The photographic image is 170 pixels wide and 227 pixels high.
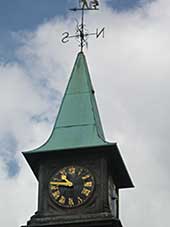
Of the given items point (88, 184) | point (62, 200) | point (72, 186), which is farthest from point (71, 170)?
point (62, 200)

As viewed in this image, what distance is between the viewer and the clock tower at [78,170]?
56188 mm

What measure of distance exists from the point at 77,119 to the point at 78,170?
348 cm

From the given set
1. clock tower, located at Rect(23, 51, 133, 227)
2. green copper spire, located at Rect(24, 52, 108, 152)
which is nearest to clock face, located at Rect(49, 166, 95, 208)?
clock tower, located at Rect(23, 51, 133, 227)

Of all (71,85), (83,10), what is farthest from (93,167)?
(83,10)

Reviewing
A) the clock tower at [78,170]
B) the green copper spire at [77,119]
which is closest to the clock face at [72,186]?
the clock tower at [78,170]

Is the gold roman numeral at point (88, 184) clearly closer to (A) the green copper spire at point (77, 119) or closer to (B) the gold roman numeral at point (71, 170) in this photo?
(B) the gold roman numeral at point (71, 170)

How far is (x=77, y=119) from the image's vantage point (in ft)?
195

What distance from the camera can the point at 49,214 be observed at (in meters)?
56.6

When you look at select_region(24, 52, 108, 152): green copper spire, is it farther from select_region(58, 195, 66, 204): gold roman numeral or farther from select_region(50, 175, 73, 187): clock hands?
select_region(58, 195, 66, 204): gold roman numeral

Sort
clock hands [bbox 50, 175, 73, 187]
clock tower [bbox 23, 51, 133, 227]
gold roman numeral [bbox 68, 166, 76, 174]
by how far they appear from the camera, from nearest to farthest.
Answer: clock tower [bbox 23, 51, 133, 227] → clock hands [bbox 50, 175, 73, 187] → gold roman numeral [bbox 68, 166, 76, 174]

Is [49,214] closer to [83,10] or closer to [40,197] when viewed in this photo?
[40,197]

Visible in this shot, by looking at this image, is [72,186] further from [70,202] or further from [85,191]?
[70,202]

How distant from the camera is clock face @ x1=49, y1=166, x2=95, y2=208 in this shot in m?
56.3

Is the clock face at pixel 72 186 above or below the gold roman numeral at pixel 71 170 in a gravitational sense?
below
